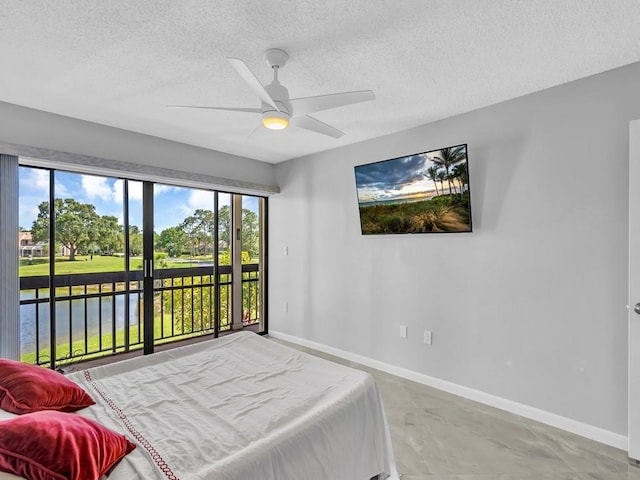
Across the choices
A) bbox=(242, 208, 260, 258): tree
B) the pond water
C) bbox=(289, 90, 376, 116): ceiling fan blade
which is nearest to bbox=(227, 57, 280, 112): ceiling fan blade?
bbox=(289, 90, 376, 116): ceiling fan blade

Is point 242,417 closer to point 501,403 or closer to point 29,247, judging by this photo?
point 501,403

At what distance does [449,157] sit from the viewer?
2812 mm

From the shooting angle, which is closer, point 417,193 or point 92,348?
point 417,193

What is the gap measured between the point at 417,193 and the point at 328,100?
1534 mm

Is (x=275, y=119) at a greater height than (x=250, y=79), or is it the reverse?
(x=250, y=79)

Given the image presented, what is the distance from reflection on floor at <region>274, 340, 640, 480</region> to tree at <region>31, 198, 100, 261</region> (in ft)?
10.5

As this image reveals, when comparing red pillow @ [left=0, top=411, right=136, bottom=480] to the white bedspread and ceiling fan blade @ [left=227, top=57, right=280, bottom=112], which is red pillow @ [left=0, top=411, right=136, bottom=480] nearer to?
the white bedspread

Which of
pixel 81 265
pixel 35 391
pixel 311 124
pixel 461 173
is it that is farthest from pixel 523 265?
pixel 81 265

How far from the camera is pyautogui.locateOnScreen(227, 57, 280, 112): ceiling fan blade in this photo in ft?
4.90

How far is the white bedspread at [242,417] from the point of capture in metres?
1.24

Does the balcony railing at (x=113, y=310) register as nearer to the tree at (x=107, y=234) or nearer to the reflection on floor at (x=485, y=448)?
the tree at (x=107, y=234)

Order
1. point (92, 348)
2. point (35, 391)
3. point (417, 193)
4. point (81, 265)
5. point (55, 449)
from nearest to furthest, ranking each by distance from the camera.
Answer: point (55, 449)
point (35, 391)
point (417, 193)
point (81, 265)
point (92, 348)

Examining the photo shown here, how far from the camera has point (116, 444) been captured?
48.4 inches

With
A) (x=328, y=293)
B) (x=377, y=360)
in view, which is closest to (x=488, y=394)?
(x=377, y=360)
